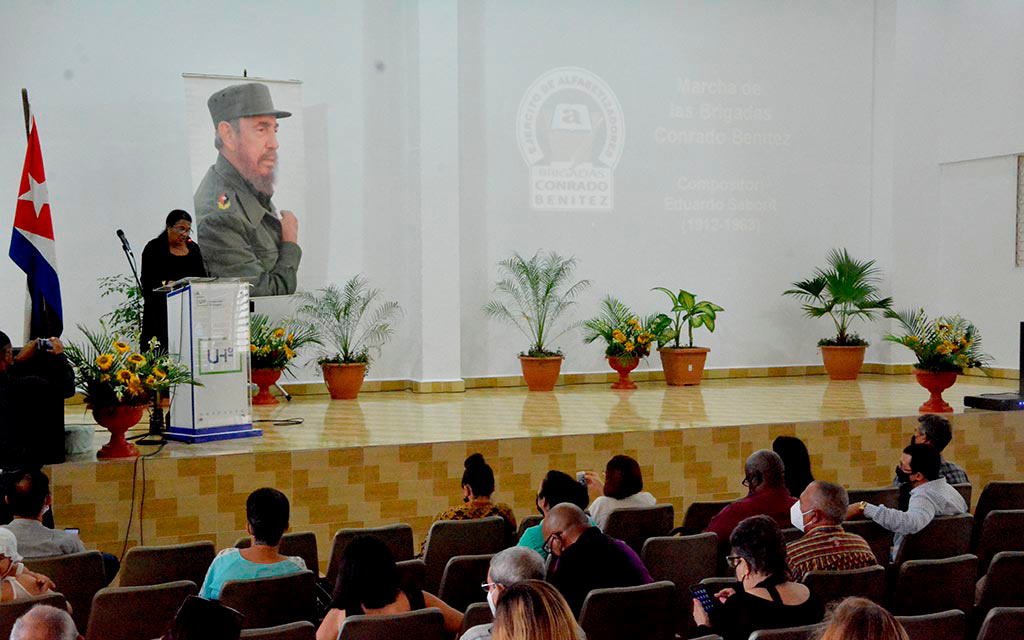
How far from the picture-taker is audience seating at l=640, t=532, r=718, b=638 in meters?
4.41

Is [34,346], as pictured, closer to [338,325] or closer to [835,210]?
[338,325]

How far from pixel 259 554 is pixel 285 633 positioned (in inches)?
35.5

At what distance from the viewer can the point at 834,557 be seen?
4078 millimetres

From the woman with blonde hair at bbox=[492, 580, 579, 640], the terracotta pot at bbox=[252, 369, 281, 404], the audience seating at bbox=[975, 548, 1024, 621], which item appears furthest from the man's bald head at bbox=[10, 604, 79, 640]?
the terracotta pot at bbox=[252, 369, 281, 404]

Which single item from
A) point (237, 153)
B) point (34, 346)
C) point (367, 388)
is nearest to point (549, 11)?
point (237, 153)

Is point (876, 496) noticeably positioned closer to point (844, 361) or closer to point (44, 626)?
point (44, 626)

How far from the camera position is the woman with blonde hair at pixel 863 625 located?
2195mm

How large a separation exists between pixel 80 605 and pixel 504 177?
26.3 feet

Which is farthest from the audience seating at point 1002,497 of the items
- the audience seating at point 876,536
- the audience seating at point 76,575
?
the audience seating at point 76,575

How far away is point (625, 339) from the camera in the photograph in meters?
11.1

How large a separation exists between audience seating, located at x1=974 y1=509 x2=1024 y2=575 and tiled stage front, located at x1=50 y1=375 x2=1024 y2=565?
9.30 ft

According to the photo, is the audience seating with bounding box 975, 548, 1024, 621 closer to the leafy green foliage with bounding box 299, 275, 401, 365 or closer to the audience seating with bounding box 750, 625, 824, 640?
the audience seating with bounding box 750, 625, 824, 640

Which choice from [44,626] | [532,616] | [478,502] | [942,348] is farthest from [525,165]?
→ [532,616]

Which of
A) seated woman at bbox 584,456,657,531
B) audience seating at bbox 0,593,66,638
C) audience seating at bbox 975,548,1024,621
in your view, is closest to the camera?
audience seating at bbox 0,593,66,638
